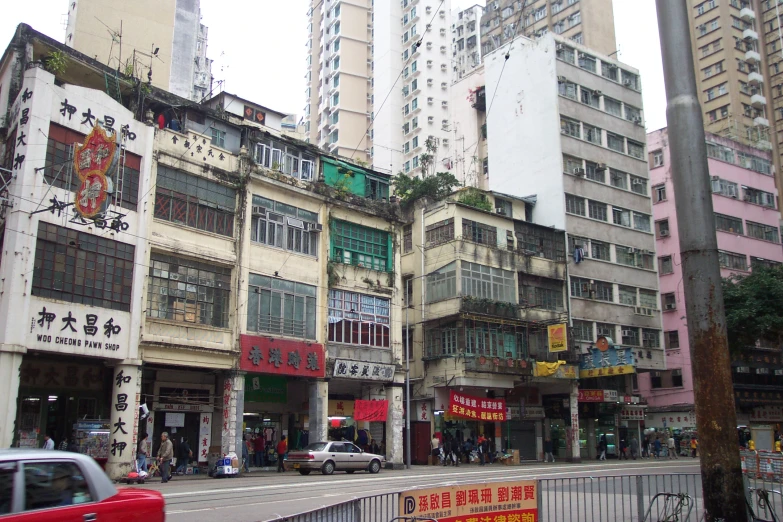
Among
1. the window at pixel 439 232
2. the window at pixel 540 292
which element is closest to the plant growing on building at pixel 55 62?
the window at pixel 439 232

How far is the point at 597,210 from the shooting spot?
45656 millimetres

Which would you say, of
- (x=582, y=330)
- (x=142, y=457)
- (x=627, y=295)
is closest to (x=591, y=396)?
(x=582, y=330)

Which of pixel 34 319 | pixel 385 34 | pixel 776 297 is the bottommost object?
pixel 34 319

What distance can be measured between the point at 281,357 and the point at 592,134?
1130 inches

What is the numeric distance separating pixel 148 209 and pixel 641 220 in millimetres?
34848

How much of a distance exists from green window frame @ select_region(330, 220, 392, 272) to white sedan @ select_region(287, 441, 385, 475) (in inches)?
328

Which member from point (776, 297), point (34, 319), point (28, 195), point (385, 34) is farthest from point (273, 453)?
point (385, 34)

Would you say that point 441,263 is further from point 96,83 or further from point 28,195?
point 28,195

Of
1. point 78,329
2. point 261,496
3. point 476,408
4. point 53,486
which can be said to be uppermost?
point 78,329

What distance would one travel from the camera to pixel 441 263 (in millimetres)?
36875

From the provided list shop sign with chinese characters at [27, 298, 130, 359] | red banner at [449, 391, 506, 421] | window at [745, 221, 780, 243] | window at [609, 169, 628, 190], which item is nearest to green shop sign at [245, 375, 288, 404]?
shop sign with chinese characters at [27, 298, 130, 359]

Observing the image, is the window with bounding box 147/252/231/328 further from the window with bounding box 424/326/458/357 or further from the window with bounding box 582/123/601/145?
the window with bounding box 582/123/601/145

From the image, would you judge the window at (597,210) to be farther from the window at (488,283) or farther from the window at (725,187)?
the window at (725,187)

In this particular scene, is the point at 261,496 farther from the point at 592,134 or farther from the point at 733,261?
the point at 733,261
